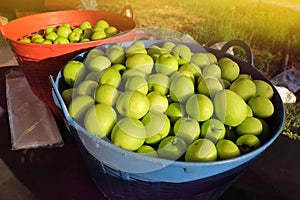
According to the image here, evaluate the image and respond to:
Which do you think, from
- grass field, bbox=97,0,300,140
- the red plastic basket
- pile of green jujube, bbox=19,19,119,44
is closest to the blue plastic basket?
the red plastic basket

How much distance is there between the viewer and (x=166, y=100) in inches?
34.3

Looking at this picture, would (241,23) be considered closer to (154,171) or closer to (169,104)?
(169,104)

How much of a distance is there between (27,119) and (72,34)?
421 millimetres

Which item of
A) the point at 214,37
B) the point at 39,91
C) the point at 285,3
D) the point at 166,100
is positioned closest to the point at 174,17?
the point at 214,37

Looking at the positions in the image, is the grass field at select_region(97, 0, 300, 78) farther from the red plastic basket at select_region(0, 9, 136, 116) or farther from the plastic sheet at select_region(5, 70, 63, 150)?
the plastic sheet at select_region(5, 70, 63, 150)

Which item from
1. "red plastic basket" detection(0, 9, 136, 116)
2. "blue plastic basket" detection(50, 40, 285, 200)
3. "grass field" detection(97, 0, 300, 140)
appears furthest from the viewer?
"grass field" detection(97, 0, 300, 140)

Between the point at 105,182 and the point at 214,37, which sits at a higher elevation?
the point at 105,182

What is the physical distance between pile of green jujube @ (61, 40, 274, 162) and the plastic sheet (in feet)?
1.05

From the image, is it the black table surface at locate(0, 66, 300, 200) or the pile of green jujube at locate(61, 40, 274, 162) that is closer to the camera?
the pile of green jujube at locate(61, 40, 274, 162)

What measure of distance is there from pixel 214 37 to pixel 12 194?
2952 millimetres

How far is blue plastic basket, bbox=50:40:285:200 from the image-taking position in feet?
2.15

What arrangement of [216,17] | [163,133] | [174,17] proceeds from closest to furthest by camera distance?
[163,133]
[216,17]
[174,17]

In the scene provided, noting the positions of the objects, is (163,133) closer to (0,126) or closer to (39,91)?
(39,91)

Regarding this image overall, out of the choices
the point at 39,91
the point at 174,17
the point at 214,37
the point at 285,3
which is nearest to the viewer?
the point at 39,91
